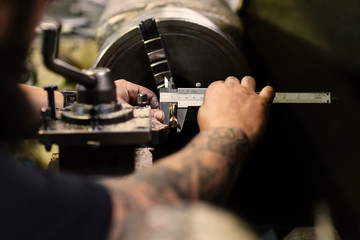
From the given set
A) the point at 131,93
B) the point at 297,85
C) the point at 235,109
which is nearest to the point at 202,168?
the point at 235,109

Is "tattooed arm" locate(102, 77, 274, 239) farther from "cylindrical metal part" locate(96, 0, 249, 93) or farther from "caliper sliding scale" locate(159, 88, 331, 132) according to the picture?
"cylindrical metal part" locate(96, 0, 249, 93)

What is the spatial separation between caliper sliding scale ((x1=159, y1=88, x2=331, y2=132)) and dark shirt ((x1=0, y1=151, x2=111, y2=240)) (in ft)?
2.31

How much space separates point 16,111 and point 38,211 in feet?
2.59

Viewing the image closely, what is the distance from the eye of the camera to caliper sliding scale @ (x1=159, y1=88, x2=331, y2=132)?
136 centimetres

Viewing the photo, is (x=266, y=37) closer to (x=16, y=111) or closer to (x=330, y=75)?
(x=330, y=75)

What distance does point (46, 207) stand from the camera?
0.64m

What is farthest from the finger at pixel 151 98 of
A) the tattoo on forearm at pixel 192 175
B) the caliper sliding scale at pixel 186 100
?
the tattoo on forearm at pixel 192 175

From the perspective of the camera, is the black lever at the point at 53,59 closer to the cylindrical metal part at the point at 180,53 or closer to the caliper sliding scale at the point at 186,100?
the caliper sliding scale at the point at 186,100

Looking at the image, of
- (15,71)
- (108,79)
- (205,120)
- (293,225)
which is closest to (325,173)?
(293,225)

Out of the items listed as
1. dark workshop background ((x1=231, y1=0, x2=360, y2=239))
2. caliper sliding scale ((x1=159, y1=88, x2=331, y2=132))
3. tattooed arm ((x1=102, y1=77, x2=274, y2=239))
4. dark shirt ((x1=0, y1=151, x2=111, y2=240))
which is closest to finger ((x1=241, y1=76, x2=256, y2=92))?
tattooed arm ((x1=102, y1=77, x2=274, y2=239))

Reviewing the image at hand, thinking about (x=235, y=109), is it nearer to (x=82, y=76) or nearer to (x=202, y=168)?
(x=202, y=168)

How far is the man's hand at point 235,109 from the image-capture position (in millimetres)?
1105

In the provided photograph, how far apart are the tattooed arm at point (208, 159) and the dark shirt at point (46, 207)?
35mm

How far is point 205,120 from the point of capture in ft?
3.69
